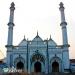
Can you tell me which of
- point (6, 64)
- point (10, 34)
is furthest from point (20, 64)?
point (10, 34)

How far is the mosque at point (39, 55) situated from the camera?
152 feet

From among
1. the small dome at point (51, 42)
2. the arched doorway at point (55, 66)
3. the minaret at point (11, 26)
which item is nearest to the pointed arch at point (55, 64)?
the arched doorway at point (55, 66)

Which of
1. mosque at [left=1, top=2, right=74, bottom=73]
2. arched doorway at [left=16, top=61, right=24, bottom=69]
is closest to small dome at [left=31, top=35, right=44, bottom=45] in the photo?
mosque at [left=1, top=2, right=74, bottom=73]

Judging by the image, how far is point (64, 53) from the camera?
152 feet

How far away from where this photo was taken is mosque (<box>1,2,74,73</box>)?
4634 cm

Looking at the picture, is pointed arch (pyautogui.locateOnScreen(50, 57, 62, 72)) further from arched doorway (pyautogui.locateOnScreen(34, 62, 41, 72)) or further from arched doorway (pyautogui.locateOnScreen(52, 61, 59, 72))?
arched doorway (pyautogui.locateOnScreen(34, 62, 41, 72))

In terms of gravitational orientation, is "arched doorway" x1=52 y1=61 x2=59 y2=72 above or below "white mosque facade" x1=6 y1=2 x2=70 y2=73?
below

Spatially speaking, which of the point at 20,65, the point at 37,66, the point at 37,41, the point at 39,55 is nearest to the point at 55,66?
the point at 37,66

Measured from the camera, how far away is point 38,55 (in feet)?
154

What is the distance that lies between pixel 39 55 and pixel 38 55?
0.20 m

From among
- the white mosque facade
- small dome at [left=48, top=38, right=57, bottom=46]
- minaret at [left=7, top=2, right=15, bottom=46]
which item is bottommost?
the white mosque facade

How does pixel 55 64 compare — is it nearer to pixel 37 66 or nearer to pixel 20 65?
pixel 37 66

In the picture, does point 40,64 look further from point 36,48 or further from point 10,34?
point 10,34

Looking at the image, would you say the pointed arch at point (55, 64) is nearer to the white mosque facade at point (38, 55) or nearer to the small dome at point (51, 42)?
the white mosque facade at point (38, 55)
